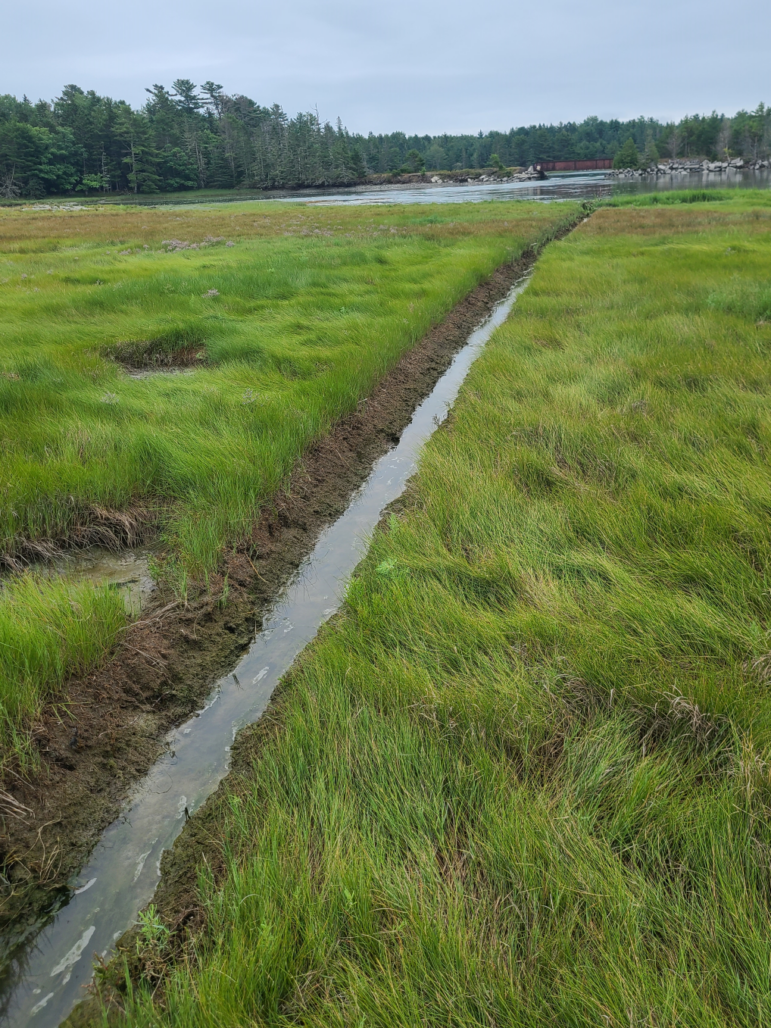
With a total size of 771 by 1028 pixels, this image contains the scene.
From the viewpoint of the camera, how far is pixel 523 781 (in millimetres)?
2615

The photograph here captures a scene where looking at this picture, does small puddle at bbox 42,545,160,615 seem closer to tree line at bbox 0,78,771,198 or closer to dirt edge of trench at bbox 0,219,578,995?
dirt edge of trench at bbox 0,219,578,995

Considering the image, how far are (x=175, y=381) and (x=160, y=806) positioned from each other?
249 inches

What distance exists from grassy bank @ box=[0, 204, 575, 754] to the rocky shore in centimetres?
12032

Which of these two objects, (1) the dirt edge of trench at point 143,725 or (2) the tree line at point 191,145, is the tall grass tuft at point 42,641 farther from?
(2) the tree line at point 191,145

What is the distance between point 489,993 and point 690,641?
2.19m

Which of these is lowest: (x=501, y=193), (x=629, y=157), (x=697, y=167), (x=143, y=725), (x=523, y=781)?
(x=143, y=725)

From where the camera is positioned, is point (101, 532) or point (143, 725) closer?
point (143, 725)

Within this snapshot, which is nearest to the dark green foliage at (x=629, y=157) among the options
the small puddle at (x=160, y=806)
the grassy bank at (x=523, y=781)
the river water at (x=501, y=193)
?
the river water at (x=501, y=193)

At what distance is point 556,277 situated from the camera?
50.4 ft

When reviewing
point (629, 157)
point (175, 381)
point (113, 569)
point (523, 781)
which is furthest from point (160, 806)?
point (629, 157)

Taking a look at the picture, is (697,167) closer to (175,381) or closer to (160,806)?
(175,381)

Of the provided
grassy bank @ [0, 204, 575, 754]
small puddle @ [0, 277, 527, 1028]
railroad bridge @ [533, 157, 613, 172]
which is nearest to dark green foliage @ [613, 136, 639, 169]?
railroad bridge @ [533, 157, 613, 172]

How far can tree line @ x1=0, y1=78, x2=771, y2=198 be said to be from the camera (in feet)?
285

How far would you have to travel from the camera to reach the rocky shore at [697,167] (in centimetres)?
11212
